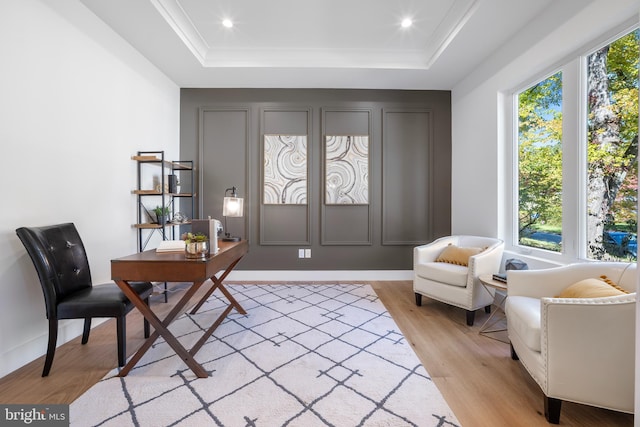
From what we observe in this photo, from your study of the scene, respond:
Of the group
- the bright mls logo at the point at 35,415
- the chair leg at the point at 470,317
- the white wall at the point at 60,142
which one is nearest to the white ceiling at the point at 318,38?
the white wall at the point at 60,142

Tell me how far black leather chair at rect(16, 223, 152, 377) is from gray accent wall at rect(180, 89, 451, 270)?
6.35 ft

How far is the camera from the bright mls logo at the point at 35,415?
135cm

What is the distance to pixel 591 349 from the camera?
1275mm

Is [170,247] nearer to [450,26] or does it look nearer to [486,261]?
[486,261]

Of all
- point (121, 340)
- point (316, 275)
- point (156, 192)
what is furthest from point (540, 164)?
point (156, 192)

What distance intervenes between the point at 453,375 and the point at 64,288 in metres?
2.55

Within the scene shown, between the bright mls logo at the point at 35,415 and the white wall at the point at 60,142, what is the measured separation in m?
0.47

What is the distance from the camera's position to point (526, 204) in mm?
2758

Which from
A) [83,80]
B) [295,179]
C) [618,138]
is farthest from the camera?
[295,179]

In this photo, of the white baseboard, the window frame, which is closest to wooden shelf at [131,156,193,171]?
the white baseboard

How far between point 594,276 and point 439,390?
1201mm

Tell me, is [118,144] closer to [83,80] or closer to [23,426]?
[83,80]

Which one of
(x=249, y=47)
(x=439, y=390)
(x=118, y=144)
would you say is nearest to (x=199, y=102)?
(x=249, y=47)

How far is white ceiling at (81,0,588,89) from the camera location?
2.44 meters
